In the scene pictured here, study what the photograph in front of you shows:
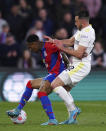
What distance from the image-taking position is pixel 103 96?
1538cm

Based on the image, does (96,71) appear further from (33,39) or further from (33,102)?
(33,39)

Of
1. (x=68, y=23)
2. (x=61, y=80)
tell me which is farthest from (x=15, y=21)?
(x=61, y=80)

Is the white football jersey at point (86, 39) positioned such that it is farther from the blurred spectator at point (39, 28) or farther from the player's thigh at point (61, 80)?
the blurred spectator at point (39, 28)

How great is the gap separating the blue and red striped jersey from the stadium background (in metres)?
5.31

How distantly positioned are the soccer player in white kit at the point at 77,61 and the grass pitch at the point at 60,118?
1.41ft

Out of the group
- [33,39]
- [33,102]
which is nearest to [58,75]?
[33,39]

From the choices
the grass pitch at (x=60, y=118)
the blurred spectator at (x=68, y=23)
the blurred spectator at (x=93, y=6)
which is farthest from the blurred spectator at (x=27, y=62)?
the blurred spectator at (x=93, y=6)

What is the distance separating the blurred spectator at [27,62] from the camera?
15.3m

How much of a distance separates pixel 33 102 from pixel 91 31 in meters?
5.23

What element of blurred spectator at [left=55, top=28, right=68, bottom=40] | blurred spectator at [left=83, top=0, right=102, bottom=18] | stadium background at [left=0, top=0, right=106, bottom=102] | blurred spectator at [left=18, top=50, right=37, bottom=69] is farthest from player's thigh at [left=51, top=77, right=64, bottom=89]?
blurred spectator at [left=83, top=0, right=102, bottom=18]

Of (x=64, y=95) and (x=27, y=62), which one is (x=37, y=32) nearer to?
(x=27, y=62)

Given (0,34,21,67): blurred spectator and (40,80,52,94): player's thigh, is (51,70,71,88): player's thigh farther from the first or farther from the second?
(0,34,21,67): blurred spectator

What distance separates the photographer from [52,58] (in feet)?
31.8

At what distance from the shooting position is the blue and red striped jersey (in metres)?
9.64
